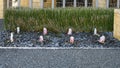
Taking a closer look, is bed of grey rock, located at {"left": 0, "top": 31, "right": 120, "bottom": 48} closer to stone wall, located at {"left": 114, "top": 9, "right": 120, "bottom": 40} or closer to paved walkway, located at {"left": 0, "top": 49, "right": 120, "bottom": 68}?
stone wall, located at {"left": 114, "top": 9, "right": 120, "bottom": 40}

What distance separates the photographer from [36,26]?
38.9 ft

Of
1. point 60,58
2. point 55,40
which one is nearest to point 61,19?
point 55,40

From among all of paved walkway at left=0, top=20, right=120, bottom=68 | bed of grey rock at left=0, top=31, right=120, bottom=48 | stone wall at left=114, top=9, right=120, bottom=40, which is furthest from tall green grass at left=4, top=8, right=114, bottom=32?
paved walkway at left=0, top=20, right=120, bottom=68

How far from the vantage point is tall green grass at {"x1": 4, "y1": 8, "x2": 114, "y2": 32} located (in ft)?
38.9

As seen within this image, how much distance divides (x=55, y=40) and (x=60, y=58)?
2144mm

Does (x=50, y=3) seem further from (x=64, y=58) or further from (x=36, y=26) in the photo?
(x=64, y=58)

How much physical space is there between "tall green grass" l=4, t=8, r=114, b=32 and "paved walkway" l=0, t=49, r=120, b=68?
2.84m

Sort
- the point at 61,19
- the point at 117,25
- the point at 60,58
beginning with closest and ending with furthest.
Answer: the point at 60,58, the point at 117,25, the point at 61,19

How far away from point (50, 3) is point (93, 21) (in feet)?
20.1

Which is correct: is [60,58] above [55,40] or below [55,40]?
below

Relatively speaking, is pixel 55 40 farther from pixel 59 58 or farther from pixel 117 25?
pixel 59 58

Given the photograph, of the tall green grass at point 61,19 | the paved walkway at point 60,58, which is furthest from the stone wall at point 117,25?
the paved walkway at point 60,58

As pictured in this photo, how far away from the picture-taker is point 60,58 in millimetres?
8094

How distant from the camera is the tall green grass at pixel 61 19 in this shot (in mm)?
11844
